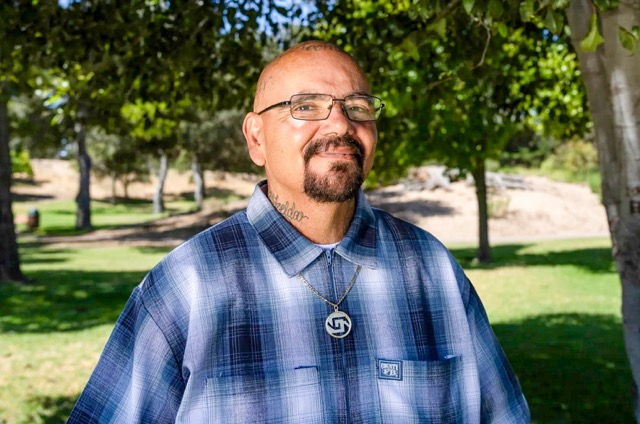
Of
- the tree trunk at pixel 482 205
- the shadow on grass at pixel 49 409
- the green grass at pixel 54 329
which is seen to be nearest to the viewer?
the shadow on grass at pixel 49 409

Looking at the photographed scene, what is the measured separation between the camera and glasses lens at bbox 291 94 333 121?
6.06 ft

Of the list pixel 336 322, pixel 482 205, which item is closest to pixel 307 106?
pixel 336 322

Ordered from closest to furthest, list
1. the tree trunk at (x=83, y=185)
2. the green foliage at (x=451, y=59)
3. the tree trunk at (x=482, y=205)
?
the green foliage at (x=451, y=59)
the tree trunk at (x=482, y=205)
the tree trunk at (x=83, y=185)

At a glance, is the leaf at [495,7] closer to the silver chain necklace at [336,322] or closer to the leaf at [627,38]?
the leaf at [627,38]

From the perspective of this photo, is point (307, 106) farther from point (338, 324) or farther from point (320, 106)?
point (338, 324)

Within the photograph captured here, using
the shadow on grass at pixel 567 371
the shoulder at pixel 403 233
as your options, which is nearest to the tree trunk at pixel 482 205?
the shadow on grass at pixel 567 371

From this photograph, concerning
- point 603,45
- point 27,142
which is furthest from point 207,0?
point 27,142

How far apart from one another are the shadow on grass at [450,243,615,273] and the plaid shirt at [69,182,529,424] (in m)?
17.0

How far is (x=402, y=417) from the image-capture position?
5.93 ft

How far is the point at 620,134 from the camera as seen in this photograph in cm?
366

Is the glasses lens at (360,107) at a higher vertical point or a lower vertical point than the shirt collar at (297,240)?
higher

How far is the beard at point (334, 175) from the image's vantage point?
1.83 meters

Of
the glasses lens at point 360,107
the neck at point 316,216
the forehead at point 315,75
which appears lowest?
the neck at point 316,216

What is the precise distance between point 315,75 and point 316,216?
364 millimetres
